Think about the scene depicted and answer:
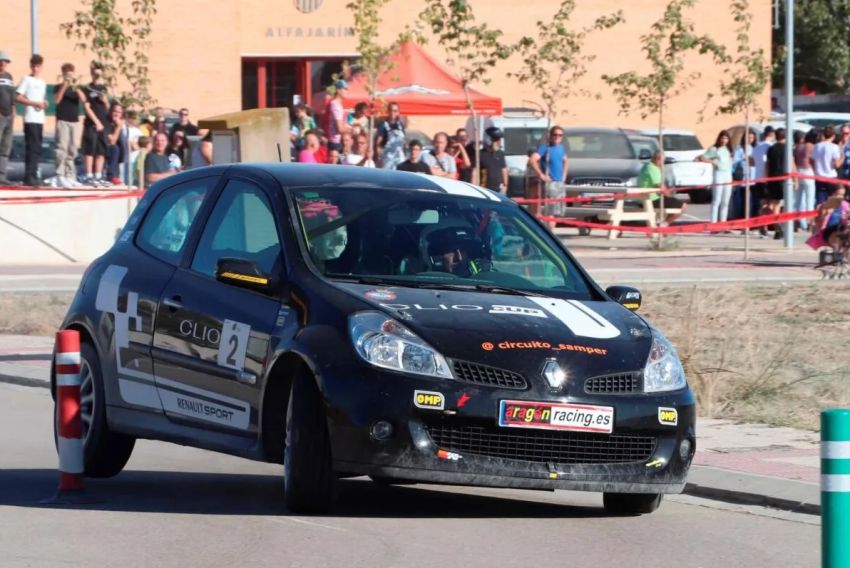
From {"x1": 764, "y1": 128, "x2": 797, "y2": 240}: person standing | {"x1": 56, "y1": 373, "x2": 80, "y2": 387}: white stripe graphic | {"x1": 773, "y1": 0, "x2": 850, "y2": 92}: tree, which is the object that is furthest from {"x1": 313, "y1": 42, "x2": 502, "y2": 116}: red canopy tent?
{"x1": 773, "y1": 0, "x2": 850, "y2": 92}: tree

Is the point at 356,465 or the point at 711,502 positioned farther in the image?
the point at 711,502

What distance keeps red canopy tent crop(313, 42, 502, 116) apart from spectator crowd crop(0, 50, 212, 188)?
6.80 metres

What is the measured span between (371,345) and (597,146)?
2660cm

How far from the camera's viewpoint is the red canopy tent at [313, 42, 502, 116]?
3584 centimetres

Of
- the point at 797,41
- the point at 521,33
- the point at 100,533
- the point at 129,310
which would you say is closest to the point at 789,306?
the point at 129,310

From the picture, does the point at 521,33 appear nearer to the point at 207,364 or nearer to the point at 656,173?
the point at 656,173

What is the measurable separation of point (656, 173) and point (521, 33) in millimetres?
22743

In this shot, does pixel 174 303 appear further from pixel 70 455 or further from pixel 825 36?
pixel 825 36

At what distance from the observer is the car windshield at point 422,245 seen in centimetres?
863

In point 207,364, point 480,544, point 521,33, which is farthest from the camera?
point 521,33

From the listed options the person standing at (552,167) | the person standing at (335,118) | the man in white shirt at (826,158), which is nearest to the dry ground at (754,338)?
the person standing at (335,118)

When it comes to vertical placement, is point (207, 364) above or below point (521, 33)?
below

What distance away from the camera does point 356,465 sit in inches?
309

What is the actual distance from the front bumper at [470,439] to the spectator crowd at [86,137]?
1766 centimetres
